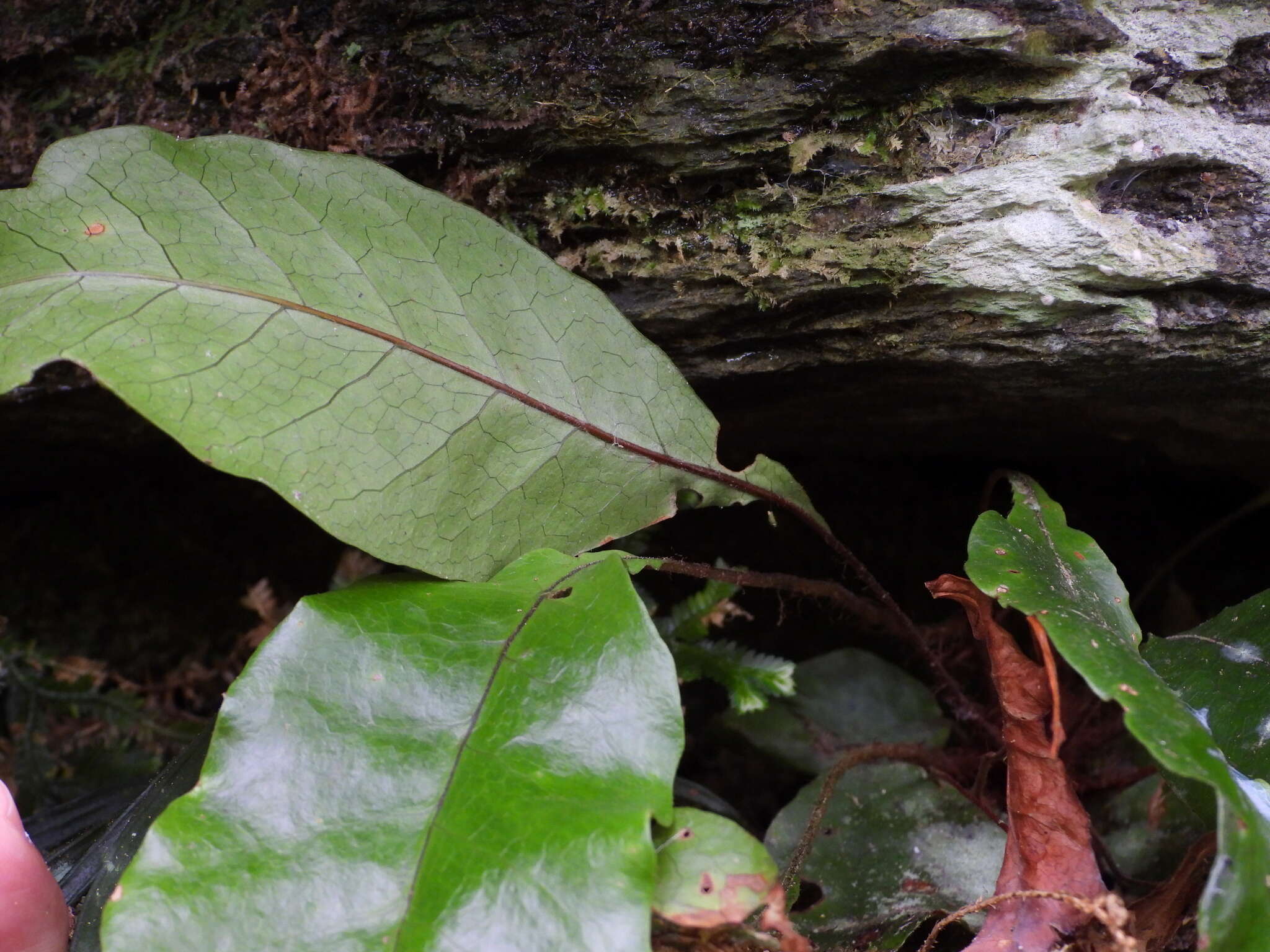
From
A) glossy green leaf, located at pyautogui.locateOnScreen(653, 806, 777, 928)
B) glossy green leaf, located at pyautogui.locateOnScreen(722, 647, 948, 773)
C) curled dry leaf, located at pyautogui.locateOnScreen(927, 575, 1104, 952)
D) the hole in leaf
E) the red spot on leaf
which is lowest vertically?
the hole in leaf

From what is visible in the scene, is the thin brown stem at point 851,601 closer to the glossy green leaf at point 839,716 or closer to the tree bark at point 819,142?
the glossy green leaf at point 839,716

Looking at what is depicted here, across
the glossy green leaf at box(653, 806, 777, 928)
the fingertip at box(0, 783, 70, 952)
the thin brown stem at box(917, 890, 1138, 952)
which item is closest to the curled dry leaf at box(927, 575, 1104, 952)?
the thin brown stem at box(917, 890, 1138, 952)

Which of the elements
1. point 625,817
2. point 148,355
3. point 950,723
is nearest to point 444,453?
point 148,355

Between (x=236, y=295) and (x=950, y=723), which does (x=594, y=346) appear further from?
(x=950, y=723)

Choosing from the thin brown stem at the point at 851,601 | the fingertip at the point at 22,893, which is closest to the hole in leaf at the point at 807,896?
the thin brown stem at the point at 851,601

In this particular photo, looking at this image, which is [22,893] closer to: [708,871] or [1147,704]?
[708,871]

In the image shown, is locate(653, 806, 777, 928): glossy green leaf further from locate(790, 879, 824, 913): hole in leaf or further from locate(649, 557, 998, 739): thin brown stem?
locate(790, 879, 824, 913): hole in leaf
